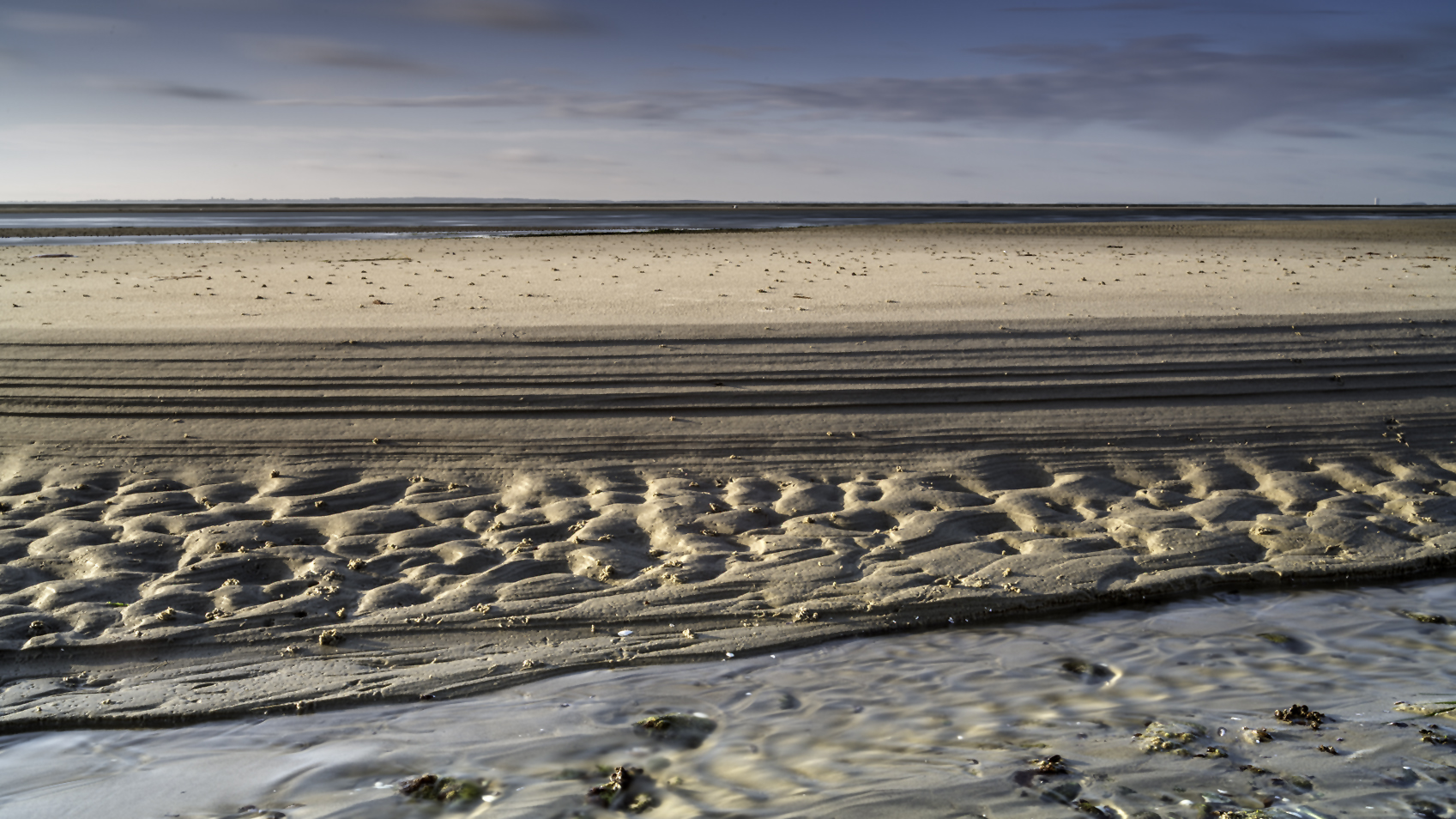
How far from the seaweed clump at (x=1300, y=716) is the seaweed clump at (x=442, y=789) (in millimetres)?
2806

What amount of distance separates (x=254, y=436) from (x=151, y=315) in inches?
131

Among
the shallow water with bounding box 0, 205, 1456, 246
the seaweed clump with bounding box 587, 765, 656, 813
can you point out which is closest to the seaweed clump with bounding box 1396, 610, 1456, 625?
the seaweed clump with bounding box 587, 765, 656, 813

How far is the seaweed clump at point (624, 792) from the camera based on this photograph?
297 centimetres

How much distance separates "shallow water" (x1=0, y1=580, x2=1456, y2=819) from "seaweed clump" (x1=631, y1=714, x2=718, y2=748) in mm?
44

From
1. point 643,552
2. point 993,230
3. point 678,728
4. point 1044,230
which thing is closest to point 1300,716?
point 678,728

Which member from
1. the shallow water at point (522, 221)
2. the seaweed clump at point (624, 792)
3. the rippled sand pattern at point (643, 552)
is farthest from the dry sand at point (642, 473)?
the shallow water at point (522, 221)

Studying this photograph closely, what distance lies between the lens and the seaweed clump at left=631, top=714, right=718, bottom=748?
3357 mm

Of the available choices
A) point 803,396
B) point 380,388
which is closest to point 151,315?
point 380,388

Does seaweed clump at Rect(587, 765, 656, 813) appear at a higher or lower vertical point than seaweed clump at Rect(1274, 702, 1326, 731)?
lower

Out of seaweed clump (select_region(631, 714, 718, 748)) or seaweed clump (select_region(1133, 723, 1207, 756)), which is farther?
seaweed clump (select_region(631, 714, 718, 748))

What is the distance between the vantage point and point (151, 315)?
824 cm

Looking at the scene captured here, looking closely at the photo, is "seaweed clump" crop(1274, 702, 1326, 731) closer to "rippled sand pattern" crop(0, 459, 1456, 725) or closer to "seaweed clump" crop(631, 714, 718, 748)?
"rippled sand pattern" crop(0, 459, 1456, 725)

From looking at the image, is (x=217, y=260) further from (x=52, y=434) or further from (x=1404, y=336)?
(x=1404, y=336)

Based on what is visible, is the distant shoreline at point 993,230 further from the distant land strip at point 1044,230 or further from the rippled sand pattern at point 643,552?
the rippled sand pattern at point 643,552
